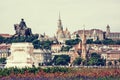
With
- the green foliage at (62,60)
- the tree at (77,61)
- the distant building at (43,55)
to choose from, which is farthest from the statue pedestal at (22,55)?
the distant building at (43,55)

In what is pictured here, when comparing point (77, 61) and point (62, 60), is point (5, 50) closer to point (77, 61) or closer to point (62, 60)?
point (62, 60)

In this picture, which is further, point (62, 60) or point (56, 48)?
point (56, 48)

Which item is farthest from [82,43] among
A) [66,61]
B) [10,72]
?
[10,72]

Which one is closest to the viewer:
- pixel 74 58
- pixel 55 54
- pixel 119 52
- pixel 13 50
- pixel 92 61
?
pixel 13 50

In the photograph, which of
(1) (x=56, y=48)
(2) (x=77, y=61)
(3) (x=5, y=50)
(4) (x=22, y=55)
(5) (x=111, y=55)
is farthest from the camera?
(1) (x=56, y=48)

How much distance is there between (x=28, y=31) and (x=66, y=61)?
6158cm

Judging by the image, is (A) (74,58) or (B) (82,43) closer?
(A) (74,58)

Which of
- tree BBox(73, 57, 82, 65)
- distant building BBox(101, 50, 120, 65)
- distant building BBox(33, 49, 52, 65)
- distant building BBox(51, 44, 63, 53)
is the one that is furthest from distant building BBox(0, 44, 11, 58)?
distant building BBox(101, 50, 120, 65)

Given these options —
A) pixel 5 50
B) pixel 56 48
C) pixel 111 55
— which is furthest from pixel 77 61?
pixel 56 48

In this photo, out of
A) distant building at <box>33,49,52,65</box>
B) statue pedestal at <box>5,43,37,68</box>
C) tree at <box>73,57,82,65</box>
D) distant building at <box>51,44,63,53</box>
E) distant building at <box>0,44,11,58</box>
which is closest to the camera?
statue pedestal at <box>5,43,37,68</box>

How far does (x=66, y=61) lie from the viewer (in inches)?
5807

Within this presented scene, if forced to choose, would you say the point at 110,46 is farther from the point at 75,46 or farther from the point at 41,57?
the point at 41,57

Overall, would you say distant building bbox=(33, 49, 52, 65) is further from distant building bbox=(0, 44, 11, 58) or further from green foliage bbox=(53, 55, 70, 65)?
distant building bbox=(0, 44, 11, 58)

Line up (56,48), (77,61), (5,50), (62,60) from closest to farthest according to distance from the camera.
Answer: (62,60) → (77,61) → (5,50) → (56,48)
